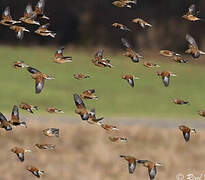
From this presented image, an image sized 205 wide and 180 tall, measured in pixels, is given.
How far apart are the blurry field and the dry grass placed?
5899 mm

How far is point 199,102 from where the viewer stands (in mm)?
40250

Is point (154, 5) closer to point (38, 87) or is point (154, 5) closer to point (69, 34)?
point (69, 34)

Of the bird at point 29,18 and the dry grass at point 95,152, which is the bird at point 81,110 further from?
the dry grass at point 95,152

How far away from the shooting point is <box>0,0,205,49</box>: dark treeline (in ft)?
183

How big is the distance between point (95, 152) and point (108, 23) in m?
30.2

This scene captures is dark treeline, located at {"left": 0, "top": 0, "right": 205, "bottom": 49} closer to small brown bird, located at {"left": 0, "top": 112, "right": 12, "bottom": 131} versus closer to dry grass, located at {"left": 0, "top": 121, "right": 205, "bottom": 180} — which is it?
dry grass, located at {"left": 0, "top": 121, "right": 205, "bottom": 180}

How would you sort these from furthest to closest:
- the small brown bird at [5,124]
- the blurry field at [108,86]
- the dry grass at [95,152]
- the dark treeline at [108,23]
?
the dark treeline at [108,23] < the blurry field at [108,86] < the dry grass at [95,152] < the small brown bird at [5,124]

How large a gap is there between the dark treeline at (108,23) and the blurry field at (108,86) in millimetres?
1139

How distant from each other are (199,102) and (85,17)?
1801 centimetres

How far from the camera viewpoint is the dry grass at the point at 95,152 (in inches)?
1071

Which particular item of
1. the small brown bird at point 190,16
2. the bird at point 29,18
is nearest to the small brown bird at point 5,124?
the bird at point 29,18

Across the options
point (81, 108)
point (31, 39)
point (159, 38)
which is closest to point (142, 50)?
point (159, 38)

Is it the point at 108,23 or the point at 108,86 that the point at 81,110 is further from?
the point at 108,23

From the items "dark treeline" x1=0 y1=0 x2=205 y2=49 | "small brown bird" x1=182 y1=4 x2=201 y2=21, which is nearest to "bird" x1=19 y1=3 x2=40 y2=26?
"small brown bird" x1=182 y1=4 x2=201 y2=21
